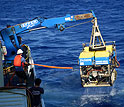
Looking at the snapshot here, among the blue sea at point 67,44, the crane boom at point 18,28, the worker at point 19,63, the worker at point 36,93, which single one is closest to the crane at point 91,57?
the crane boom at point 18,28

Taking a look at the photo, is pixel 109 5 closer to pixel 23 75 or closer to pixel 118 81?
pixel 118 81

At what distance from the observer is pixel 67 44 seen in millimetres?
40156

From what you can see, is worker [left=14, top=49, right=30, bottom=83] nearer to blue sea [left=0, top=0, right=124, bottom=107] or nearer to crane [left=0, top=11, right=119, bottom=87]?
crane [left=0, top=11, right=119, bottom=87]

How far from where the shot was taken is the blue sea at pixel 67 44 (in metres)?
24.1

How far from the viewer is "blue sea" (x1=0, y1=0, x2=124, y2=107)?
2407cm

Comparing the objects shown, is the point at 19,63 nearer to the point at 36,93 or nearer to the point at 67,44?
the point at 36,93

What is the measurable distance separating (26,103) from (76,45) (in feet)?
81.6

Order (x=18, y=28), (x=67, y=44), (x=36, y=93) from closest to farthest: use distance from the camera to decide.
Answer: (x=36, y=93) < (x=18, y=28) < (x=67, y=44)

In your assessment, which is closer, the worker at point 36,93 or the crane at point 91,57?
the worker at point 36,93

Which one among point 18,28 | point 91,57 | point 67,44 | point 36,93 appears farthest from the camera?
point 67,44

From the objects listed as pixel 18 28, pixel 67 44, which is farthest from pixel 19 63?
pixel 67 44

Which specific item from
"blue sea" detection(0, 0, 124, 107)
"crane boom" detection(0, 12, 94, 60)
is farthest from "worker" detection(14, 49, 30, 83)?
"blue sea" detection(0, 0, 124, 107)

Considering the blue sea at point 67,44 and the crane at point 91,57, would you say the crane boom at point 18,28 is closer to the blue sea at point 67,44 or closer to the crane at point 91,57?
the crane at point 91,57

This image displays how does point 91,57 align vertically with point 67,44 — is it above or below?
below
